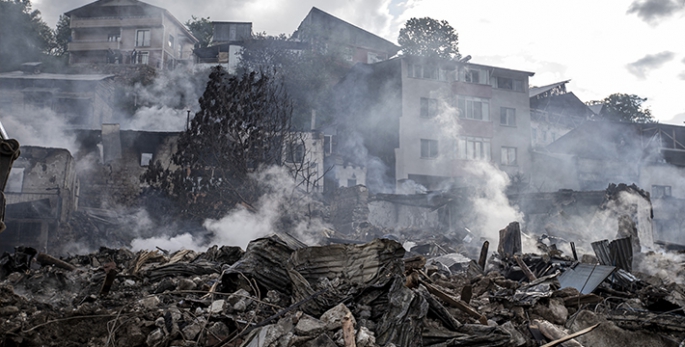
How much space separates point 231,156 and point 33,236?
26.0 feet

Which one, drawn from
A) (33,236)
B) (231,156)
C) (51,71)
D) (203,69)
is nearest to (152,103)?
(203,69)

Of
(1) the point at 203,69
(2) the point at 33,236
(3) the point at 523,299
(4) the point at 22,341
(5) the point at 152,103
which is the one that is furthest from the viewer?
(1) the point at 203,69

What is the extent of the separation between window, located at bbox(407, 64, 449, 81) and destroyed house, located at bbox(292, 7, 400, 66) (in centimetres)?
724

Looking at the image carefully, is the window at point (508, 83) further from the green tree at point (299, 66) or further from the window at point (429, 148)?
the green tree at point (299, 66)

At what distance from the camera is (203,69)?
126ft

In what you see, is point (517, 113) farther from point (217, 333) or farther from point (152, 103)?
point (217, 333)

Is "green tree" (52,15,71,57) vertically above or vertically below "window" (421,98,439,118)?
above

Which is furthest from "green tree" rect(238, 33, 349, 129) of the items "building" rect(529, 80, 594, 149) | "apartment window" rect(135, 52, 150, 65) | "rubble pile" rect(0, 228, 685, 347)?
"rubble pile" rect(0, 228, 685, 347)

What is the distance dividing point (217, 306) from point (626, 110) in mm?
47949

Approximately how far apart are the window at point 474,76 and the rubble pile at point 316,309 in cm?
2619

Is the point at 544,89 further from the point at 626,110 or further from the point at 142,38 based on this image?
the point at 142,38

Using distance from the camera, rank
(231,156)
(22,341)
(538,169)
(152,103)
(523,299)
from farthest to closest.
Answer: (152,103) → (538,169) → (231,156) → (523,299) → (22,341)

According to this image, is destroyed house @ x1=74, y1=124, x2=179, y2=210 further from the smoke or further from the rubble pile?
the rubble pile

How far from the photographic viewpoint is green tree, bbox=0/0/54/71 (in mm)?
37094
